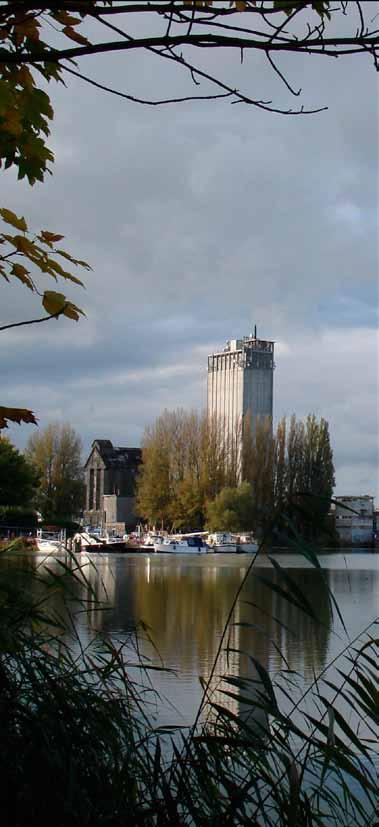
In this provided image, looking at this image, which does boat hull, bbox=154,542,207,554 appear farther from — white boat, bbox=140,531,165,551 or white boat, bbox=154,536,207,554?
white boat, bbox=140,531,165,551

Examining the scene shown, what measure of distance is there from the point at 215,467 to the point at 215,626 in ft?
120

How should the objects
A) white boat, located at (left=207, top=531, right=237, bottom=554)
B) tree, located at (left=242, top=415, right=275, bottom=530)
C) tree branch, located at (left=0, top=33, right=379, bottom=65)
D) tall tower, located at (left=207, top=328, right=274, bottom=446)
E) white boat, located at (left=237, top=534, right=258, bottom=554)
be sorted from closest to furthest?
tree branch, located at (left=0, top=33, right=379, bottom=65) → white boat, located at (left=207, top=531, right=237, bottom=554) → white boat, located at (left=237, top=534, right=258, bottom=554) → tree, located at (left=242, top=415, right=275, bottom=530) → tall tower, located at (left=207, top=328, right=274, bottom=446)

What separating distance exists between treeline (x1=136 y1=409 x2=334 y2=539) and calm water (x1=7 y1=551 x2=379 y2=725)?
27.3m

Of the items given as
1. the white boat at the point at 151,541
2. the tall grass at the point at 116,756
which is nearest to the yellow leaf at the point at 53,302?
the tall grass at the point at 116,756

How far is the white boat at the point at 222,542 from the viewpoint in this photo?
46781 mm

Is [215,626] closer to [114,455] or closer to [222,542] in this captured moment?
[222,542]

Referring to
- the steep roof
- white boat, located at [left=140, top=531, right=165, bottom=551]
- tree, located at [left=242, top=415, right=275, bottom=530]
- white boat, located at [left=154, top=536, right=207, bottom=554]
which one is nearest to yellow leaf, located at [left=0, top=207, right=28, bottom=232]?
white boat, located at [left=154, top=536, right=207, bottom=554]

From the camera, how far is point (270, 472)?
48438 mm

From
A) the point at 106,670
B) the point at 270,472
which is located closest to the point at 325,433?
the point at 270,472

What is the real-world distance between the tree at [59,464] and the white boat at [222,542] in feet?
22.8

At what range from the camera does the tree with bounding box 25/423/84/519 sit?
164 feet

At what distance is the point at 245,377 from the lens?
92438 millimetres

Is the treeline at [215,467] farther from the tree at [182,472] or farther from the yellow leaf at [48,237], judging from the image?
the yellow leaf at [48,237]

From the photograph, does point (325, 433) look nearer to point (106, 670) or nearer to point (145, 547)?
point (145, 547)
